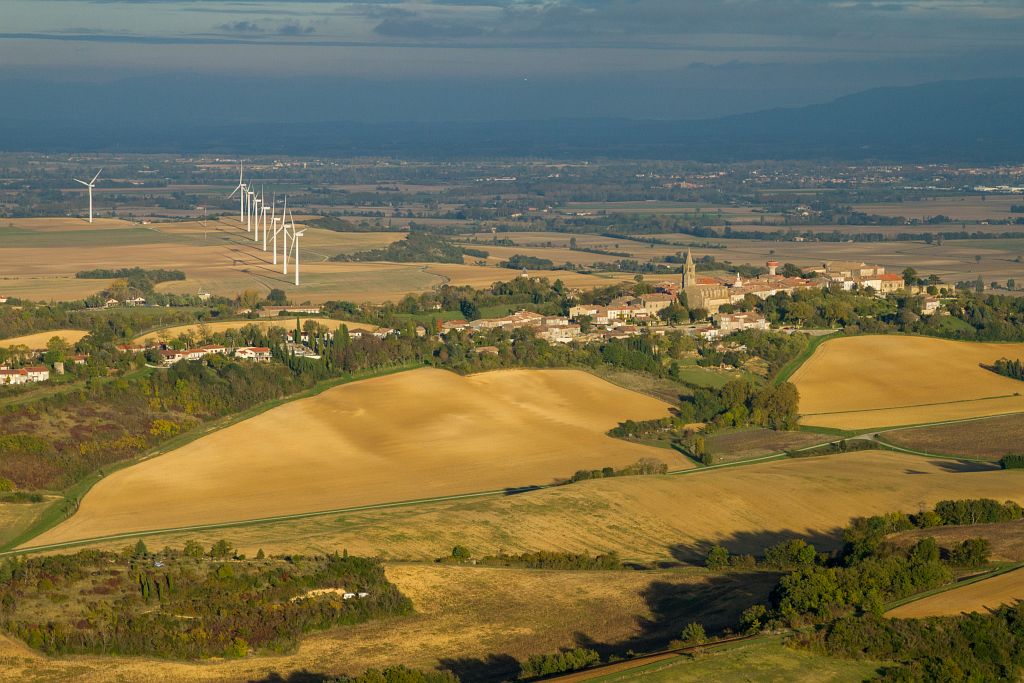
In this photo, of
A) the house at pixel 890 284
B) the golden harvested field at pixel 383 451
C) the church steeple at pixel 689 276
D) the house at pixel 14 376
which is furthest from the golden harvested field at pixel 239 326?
the house at pixel 890 284

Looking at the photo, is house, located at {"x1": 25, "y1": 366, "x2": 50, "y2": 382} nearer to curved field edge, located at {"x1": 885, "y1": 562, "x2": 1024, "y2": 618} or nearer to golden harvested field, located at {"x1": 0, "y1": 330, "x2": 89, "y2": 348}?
golden harvested field, located at {"x1": 0, "y1": 330, "x2": 89, "y2": 348}

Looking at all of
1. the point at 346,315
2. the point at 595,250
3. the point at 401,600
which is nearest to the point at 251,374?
the point at 346,315

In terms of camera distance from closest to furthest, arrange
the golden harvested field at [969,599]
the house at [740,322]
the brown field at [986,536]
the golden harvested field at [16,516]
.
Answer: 1. the golden harvested field at [969,599]
2. the brown field at [986,536]
3. the golden harvested field at [16,516]
4. the house at [740,322]

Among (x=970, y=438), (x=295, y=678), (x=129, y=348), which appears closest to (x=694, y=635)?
(x=295, y=678)

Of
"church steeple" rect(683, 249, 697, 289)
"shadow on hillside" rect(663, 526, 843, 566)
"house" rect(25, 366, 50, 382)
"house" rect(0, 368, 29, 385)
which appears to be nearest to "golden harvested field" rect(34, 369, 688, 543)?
"shadow on hillside" rect(663, 526, 843, 566)

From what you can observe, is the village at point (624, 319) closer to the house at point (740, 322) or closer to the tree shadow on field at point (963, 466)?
the house at point (740, 322)

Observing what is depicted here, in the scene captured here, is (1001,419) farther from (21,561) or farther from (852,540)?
(21,561)
